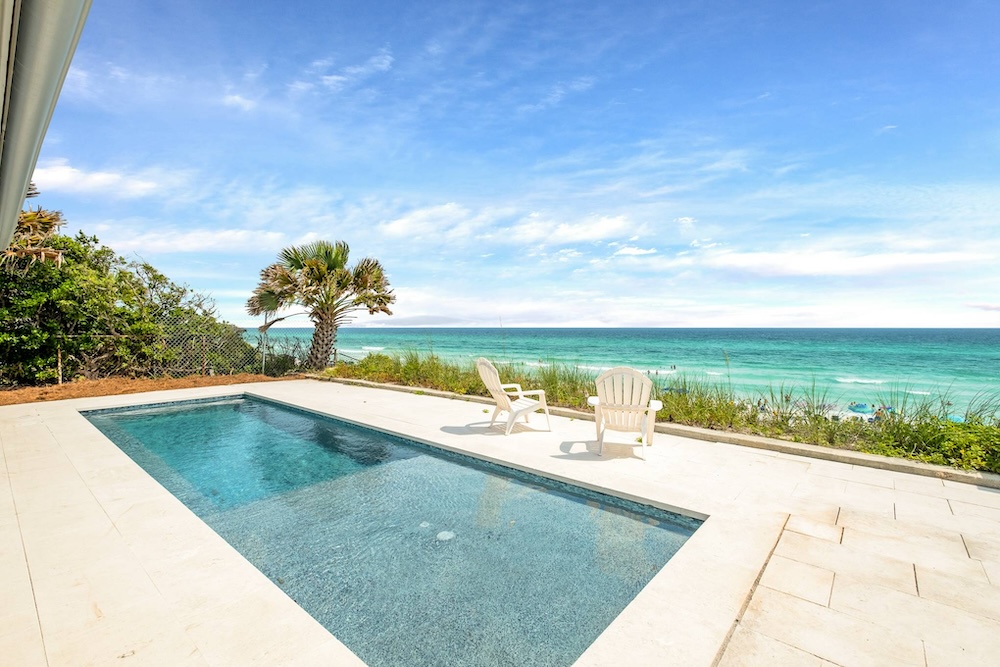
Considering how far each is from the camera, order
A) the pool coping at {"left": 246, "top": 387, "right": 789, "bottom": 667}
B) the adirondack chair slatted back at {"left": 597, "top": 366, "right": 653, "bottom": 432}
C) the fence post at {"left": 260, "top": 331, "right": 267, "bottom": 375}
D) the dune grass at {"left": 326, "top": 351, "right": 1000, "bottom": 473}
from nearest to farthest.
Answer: the pool coping at {"left": 246, "top": 387, "right": 789, "bottom": 667}
the dune grass at {"left": 326, "top": 351, "right": 1000, "bottom": 473}
the adirondack chair slatted back at {"left": 597, "top": 366, "right": 653, "bottom": 432}
the fence post at {"left": 260, "top": 331, "right": 267, "bottom": 375}

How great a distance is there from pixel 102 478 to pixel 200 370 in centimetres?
833

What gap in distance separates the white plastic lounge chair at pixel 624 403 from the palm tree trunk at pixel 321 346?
9072 millimetres

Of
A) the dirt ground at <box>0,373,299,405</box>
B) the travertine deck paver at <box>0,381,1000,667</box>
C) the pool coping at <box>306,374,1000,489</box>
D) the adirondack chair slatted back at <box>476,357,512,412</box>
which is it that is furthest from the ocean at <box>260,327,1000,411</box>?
the travertine deck paver at <box>0,381,1000,667</box>

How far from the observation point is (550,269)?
85.0 ft

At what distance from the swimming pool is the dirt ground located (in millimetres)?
5037

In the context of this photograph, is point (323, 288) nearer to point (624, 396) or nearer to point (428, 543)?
point (624, 396)

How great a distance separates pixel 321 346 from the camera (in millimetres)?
11938

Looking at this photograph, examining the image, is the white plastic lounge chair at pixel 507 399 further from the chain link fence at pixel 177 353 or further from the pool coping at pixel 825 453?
the chain link fence at pixel 177 353

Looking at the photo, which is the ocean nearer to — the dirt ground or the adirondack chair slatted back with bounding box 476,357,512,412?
the dirt ground

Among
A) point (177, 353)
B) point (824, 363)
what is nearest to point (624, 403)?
point (177, 353)

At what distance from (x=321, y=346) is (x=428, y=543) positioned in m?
10.1

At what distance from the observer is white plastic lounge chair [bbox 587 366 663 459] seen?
4.41 m

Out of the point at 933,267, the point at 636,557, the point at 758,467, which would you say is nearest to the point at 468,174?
the point at 758,467

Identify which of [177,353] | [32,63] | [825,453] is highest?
[32,63]
